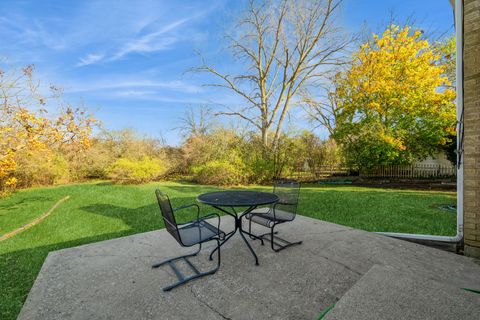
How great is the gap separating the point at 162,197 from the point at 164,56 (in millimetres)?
9578

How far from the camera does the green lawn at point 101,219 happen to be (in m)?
2.98

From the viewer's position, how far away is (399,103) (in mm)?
12383

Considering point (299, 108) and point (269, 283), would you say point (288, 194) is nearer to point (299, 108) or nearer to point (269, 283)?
point (269, 283)

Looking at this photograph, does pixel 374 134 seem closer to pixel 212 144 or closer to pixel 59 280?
pixel 212 144

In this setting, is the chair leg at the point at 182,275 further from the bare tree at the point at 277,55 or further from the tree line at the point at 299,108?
the bare tree at the point at 277,55

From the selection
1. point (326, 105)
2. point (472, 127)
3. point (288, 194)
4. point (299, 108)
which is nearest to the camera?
point (472, 127)

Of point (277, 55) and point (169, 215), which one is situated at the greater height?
point (277, 55)

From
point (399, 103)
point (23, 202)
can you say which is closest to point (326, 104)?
point (399, 103)

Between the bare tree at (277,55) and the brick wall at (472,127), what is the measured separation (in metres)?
10.5

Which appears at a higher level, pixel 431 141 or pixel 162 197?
pixel 431 141

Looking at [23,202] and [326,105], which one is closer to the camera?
[23,202]

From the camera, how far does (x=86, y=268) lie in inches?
105

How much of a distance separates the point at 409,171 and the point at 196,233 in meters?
13.4

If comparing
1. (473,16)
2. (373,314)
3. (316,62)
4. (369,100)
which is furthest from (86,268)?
(316,62)
